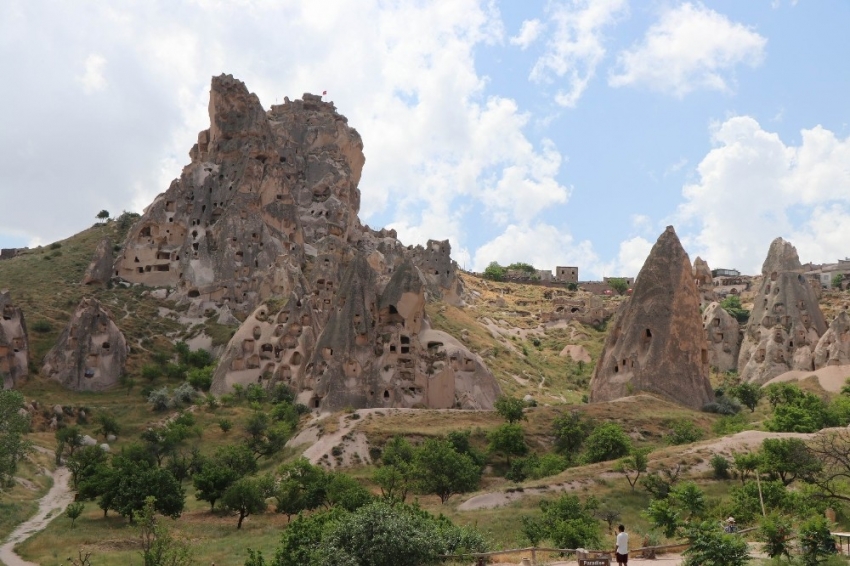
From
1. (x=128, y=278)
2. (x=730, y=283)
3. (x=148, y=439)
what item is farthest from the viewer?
(x=730, y=283)

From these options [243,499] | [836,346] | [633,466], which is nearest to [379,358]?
[243,499]

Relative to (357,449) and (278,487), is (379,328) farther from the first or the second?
(278,487)

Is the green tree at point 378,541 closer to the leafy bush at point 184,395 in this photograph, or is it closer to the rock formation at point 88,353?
the leafy bush at point 184,395

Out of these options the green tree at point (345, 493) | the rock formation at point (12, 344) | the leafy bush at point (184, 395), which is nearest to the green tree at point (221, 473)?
the green tree at point (345, 493)

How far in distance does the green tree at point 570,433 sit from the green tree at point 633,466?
6.55 m

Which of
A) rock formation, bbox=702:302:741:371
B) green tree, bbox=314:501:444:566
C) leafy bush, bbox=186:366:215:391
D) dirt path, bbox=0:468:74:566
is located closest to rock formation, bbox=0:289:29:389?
leafy bush, bbox=186:366:215:391

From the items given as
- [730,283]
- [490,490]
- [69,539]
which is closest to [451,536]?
[490,490]

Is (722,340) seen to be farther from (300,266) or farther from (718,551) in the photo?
(718,551)

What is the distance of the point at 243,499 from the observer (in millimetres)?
35625

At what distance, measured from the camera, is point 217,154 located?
298 feet

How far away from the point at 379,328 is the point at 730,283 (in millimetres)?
90565

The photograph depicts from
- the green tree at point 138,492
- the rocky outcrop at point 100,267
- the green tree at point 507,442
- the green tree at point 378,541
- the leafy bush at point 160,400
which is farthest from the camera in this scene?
the rocky outcrop at point 100,267

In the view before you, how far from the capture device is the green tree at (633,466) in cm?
3600

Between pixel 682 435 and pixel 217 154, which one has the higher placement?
pixel 217 154
